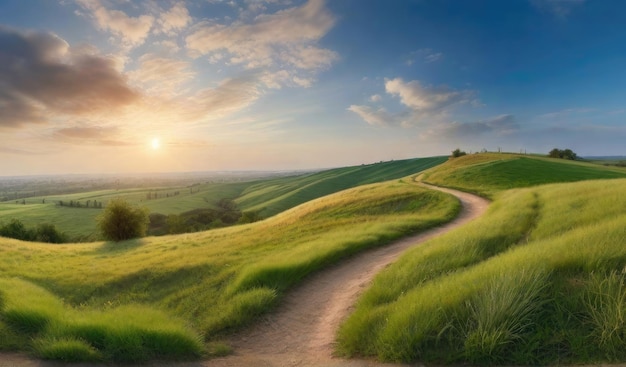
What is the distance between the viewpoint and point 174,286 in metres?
16.2

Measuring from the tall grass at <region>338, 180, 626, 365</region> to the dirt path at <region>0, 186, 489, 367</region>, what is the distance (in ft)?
2.86

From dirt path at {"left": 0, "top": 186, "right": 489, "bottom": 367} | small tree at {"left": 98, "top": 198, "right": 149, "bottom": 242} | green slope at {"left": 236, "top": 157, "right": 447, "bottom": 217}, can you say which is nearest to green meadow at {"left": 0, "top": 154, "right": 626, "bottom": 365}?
dirt path at {"left": 0, "top": 186, "right": 489, "bottom": 367}

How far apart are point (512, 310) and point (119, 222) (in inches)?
1981

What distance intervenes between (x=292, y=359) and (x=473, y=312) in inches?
169

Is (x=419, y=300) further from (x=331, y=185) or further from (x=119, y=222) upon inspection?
(x=331, y=185)

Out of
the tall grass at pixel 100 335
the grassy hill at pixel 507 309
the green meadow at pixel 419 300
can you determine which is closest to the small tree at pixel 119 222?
the green meadow at pixel 419 300

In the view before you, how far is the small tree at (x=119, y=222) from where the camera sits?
46009 millimetres

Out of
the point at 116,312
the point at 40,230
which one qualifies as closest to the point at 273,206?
the point at 40,230

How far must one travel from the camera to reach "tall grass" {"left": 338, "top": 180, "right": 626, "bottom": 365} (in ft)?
20.5

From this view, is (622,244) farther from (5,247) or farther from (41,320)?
(5,247)

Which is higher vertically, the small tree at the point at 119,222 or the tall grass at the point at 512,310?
the tall grass at the point at 512,310

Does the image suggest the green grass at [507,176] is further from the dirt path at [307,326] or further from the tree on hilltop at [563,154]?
the tree on hilltop at [563,154]

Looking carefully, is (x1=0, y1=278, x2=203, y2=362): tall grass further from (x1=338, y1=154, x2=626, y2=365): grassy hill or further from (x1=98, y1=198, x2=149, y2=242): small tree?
(x1=98, y1=198, x2=149, y2=242): small tree

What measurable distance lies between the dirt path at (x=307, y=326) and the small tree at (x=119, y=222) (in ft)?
135
